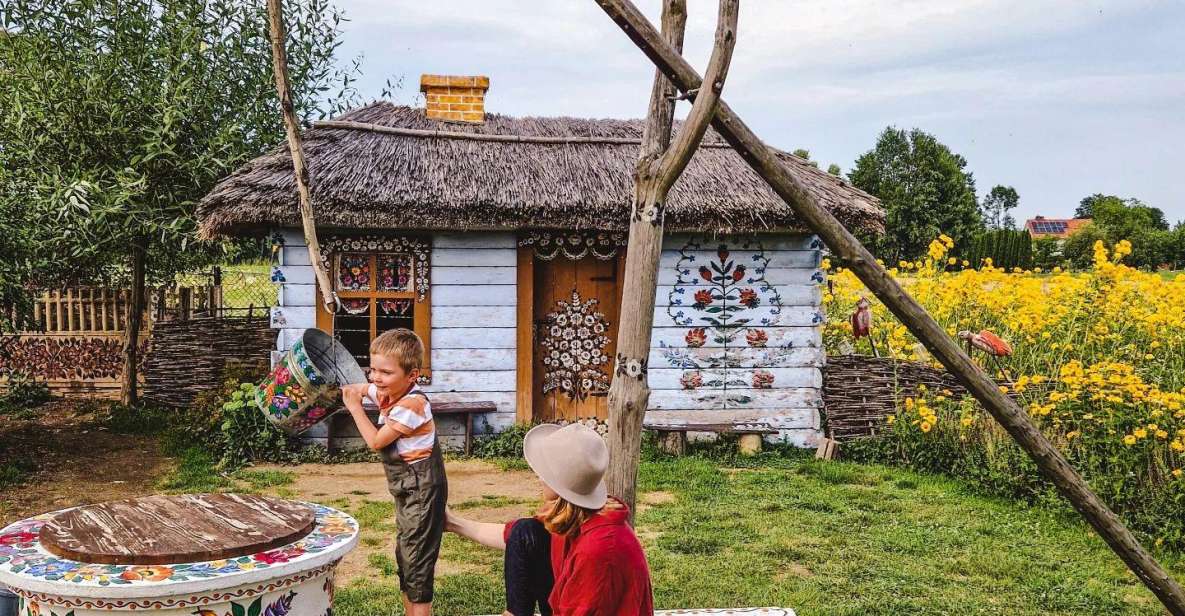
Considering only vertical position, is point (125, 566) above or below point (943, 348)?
below

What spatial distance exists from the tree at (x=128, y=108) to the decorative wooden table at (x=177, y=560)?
5.99 metres

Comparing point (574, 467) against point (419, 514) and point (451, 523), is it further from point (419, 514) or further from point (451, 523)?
point (419, 514)

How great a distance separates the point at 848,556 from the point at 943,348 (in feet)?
8.76

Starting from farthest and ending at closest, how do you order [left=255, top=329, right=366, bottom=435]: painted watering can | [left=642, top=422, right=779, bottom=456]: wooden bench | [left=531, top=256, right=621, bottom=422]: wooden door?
1. [left=531, top=256, right=621, bottom=422]: wooden door
2. [left=642, top=422, right=779, bottom=456]: wooden bench
3. [left=255, top=329, right=366, bottom=435]: painted watering can

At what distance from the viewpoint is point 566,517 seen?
9.39 ft

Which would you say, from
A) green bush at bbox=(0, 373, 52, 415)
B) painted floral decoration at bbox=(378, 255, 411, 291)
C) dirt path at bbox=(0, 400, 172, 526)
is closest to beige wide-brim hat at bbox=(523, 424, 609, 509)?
dirt path at bbox=(0, 400, 172, 526)

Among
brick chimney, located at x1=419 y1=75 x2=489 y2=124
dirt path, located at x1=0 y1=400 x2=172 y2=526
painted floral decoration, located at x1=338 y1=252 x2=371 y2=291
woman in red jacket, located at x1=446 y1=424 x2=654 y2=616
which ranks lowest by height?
dirt path, located at x1=0 y1=400 x2=172 y2=526

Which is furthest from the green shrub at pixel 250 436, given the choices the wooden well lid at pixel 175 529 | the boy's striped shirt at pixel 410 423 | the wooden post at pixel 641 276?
the wooden post at pixel 641 276

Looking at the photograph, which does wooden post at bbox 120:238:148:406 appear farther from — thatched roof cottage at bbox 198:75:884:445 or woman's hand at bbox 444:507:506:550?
woman's hand at bbox 444:507:506:550

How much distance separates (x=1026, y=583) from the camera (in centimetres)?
530

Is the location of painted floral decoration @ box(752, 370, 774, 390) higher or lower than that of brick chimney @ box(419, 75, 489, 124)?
lower

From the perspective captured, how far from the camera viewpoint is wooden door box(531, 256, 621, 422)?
365 inches

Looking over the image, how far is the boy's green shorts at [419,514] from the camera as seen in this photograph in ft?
13.0

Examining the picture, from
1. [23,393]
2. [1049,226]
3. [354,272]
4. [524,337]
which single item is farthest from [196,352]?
[1049,226]
